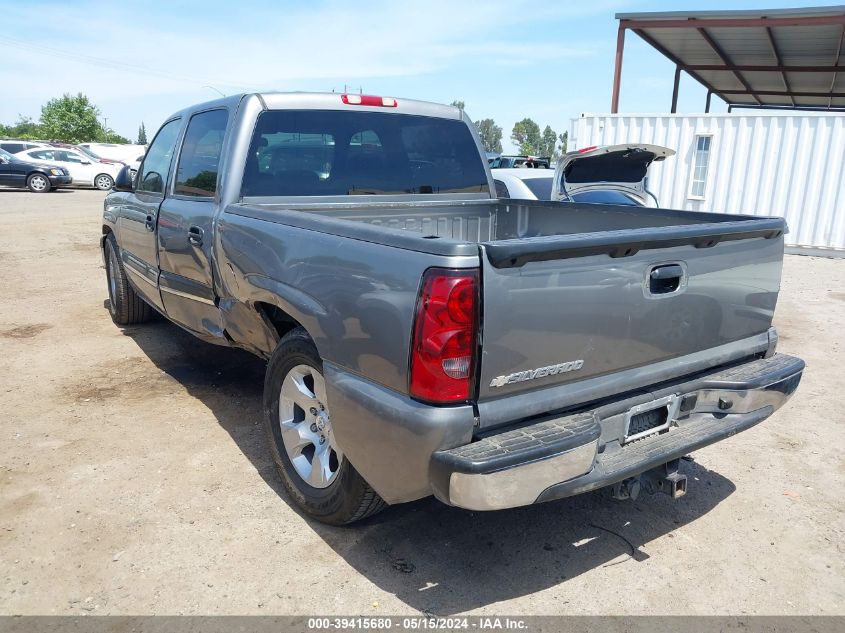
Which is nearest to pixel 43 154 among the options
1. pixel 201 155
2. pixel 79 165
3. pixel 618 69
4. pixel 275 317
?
pixel 79 165

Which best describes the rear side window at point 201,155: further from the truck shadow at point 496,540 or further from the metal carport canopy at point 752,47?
the metal carport canopy at point 752,47

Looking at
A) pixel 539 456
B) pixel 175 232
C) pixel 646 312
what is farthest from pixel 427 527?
pixel 175 232

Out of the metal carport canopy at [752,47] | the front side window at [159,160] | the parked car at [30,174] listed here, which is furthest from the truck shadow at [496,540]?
the parked car at [30,174]

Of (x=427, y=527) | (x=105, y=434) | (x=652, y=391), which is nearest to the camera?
(x=652, y=391)

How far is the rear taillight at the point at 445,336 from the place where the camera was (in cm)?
225

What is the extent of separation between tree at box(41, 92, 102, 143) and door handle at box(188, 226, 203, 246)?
75.1 metres

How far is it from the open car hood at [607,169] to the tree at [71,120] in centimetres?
7324

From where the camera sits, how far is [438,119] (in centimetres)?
454

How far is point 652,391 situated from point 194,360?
404 cm

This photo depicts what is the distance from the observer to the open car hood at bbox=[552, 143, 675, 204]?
24.0 feet

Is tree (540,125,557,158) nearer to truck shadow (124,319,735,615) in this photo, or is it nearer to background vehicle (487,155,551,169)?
background vehicle (487,155,551,169)

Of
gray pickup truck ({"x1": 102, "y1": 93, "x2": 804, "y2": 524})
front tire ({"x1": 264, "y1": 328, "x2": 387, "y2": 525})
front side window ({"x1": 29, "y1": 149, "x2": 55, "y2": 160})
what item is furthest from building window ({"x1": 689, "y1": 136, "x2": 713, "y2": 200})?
front side window ({"x1": 29, "y1": 149, "x2": 55, "y2": 160})

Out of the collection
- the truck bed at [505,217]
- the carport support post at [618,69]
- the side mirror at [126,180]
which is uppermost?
the carport support post at [618,69]

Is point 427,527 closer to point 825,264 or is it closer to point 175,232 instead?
point 175,232
